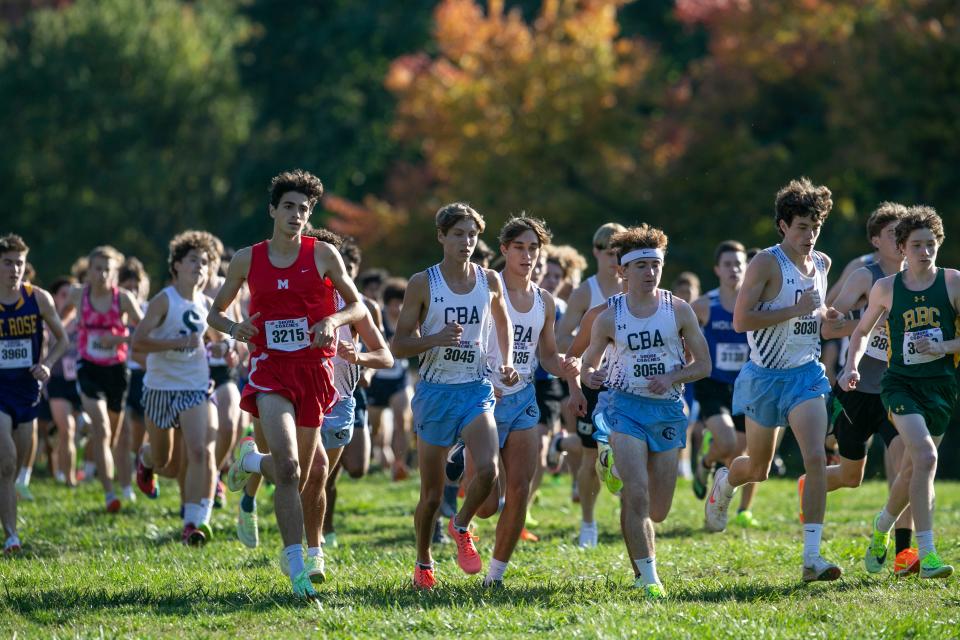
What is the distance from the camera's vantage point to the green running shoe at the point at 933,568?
834cm

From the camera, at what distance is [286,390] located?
8.14 m

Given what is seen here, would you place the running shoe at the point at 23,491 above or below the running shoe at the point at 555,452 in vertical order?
below

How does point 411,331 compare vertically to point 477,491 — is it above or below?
above

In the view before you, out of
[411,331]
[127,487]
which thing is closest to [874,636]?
[411,331]

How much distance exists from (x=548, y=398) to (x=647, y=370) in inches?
140

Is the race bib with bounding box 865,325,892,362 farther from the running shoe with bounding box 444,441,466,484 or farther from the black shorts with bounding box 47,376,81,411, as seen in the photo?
the black shorts with bounding box 47,376,81,411

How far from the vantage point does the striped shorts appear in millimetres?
10844

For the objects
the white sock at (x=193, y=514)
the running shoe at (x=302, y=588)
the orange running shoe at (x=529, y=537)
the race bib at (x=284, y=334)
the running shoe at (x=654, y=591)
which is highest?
the race bib at (x=284, y=334)

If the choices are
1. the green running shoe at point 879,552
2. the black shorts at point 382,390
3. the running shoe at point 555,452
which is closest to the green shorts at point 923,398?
the green running shoe at point 879,552

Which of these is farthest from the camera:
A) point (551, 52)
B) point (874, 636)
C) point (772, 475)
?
point (551, 52)

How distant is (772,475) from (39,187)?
22931 mm

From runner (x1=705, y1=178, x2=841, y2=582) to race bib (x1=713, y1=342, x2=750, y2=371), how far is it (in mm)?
3165

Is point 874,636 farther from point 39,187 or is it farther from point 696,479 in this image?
point 39,187

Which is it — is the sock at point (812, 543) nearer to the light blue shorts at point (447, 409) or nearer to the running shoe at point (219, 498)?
the light blue shorts at point (447, 409)
